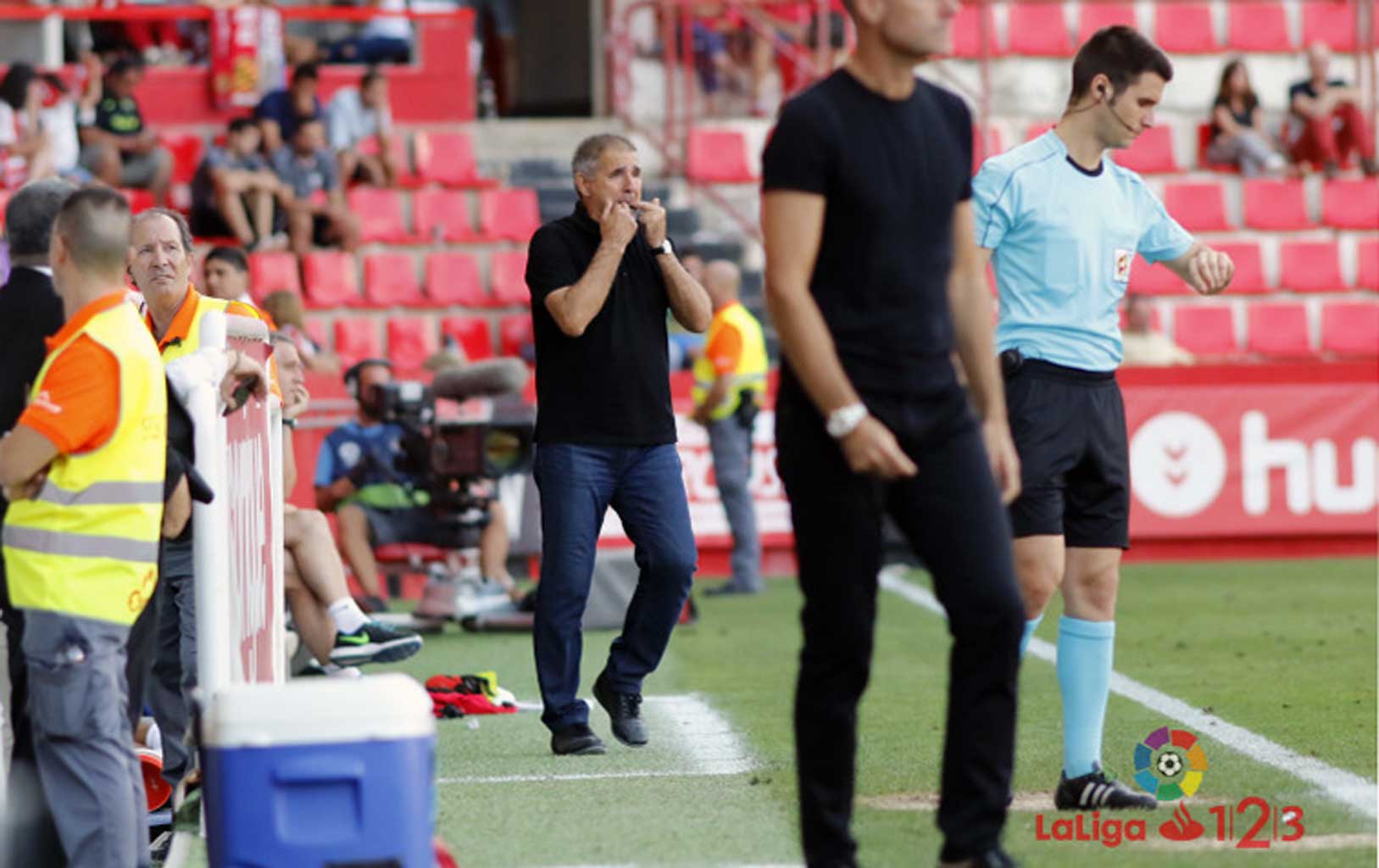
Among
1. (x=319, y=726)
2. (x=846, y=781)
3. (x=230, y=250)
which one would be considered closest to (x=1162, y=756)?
(x=846, y=781)

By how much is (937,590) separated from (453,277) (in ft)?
44.7

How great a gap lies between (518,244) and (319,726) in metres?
14.5

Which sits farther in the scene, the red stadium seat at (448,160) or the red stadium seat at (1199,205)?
the red stadium seat at (1199,205)

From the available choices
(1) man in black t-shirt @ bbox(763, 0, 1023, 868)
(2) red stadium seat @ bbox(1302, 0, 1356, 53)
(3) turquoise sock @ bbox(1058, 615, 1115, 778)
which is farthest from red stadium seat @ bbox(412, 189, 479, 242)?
(1) man in black t-shirt @ bbox(763, 0, 1023, 868)

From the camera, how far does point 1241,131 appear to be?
21.1 meters

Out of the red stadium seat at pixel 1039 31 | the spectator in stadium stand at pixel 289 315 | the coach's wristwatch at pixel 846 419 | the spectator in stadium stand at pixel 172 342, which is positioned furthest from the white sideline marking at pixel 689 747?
the red stadium seat at pixel 1039 31

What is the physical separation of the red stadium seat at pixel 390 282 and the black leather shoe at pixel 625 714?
415 inches

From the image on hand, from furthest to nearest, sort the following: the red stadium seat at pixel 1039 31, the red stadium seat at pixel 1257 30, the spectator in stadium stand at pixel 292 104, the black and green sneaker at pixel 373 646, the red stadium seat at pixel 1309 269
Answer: the red stadium seat at pixel 1257 30 < the red stadium seat at pixel 1039 31 < the red stadium seat at pixel 1309 269 < the spectator in stadium stand at pixel 292 104 < the black and green sneaker at pixel 373 646

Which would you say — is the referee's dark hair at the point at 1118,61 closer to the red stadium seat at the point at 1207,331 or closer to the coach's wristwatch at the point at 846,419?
the coach's wristwatch at the point at 846,419

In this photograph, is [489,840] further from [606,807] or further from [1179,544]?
[1179,544]

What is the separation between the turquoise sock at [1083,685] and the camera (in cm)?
643

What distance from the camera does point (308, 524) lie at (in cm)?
867

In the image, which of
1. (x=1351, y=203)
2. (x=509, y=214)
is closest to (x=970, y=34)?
(x=1351, y=203)

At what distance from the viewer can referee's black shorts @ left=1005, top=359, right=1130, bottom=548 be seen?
20.9 ft
